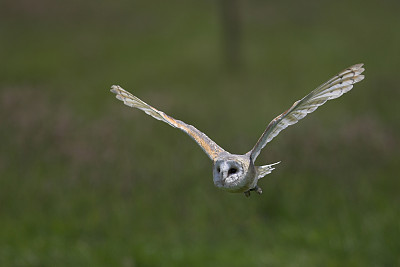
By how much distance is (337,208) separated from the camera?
1030 cm

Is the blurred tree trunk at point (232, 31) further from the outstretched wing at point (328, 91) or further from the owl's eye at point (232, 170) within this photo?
the owl's eye at point (232, 170)

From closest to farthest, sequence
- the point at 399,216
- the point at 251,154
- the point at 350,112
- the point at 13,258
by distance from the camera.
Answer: the point at 251,154 → the point at 13,258 → the point at 399,216 → the point at 350,112

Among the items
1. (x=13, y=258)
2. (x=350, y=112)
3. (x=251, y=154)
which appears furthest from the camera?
(x=350, y=112)

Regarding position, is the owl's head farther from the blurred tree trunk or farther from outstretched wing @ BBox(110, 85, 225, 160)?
the blurred tree trunk

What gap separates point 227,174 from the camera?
1.71 metres

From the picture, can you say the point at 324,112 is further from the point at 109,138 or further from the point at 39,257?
the point at 39,257

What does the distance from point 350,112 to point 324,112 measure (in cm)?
66

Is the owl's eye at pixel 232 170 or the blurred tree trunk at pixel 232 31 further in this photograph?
the blurred tree trunk at pixel 232 31

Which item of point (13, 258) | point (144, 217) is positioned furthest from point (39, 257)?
point (144, 217)

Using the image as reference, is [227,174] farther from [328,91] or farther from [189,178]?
[189,178]

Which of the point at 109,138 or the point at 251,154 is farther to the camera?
the point at 109,138

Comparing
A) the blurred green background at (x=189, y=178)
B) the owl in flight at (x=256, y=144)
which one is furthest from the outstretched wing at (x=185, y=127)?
the blurred green background at (x=189, y=178)

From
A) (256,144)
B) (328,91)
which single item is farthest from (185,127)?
(328,91)

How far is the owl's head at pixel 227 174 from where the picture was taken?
1.70 m
